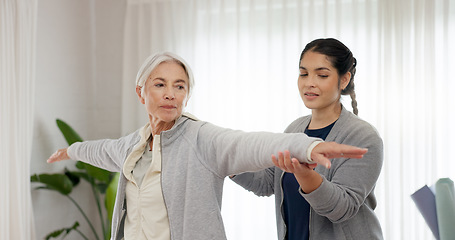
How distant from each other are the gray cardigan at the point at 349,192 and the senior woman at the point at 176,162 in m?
0.27

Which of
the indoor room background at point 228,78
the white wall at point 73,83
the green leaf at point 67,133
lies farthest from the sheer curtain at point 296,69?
the green leaf at point 67,133

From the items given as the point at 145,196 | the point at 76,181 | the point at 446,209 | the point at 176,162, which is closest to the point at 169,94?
the point at 176,162

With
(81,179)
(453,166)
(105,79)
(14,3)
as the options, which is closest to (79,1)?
(105,79)

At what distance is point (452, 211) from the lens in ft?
3.91

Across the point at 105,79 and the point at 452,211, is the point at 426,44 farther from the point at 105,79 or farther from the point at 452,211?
the point at 105,79

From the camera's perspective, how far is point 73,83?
3.74m

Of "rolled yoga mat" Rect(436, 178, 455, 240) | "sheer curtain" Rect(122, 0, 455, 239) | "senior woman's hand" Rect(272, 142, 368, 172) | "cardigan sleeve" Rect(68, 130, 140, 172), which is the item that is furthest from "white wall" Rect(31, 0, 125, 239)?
"rolled yoga mat" Rect(436, 178, 455, 240)

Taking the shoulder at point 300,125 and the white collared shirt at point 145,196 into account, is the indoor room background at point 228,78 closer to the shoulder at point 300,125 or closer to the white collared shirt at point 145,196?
the shoulder at point 300,125

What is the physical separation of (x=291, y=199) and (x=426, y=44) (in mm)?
1816

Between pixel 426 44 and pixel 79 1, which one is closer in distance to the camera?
pixel 426 44

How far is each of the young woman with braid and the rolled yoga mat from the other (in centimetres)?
31

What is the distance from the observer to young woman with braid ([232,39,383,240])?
4.81 ft

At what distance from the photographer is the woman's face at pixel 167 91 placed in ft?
5.03

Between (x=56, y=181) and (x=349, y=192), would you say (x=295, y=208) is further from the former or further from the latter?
(x=56, y=181)
